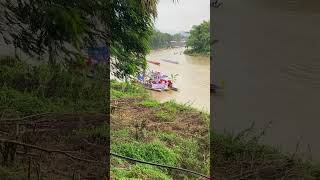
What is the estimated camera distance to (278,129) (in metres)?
2.61

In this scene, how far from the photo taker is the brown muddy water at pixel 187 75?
2549mm

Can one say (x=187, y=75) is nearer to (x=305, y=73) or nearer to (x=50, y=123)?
(x=305, y=73)

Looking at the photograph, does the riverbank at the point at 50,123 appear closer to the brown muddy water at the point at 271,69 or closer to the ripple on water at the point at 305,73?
the brown muddy water at the point at 271,69

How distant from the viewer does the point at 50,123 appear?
2.53 m

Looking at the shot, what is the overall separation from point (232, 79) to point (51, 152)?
1.14 meters

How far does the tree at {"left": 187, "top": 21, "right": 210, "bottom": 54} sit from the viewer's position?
2.51 meters

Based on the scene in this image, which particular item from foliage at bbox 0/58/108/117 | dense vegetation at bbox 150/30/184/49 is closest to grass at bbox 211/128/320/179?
dense vegetation at bbox 150/30/184/49

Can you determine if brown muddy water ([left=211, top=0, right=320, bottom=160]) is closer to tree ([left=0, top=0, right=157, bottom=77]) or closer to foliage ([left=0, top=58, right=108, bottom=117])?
tree ([left=0, top=0, right=157, bottom=77])

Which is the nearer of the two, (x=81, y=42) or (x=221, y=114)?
(x=81, y=42)

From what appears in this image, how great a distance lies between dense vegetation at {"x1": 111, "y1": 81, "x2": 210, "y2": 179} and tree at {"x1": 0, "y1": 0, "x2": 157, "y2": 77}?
0.60 feet

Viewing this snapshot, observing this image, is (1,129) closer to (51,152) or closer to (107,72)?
(51,152)

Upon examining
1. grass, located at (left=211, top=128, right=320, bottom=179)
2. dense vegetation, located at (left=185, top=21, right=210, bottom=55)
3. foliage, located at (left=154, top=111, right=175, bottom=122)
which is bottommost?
grass, located at (left=211, top=128, right=320, bottom=179)

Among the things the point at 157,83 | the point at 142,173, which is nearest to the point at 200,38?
the point at 157,83

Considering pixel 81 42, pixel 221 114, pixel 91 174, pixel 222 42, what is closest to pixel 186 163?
pixel 221 114
